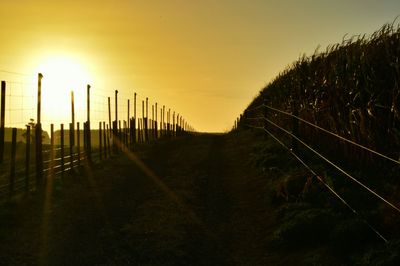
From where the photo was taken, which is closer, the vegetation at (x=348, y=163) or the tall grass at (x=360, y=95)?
the vegetation at (x=348, y=163)

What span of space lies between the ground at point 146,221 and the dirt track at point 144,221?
16 millimetres

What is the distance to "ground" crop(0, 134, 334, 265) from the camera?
881 cm

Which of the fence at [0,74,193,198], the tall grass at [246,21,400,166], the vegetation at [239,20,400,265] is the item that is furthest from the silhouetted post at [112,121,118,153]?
the tall grass at [246,21,400,166]

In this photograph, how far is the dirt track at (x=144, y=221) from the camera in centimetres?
884

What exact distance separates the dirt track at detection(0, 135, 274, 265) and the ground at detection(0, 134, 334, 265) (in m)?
0.02

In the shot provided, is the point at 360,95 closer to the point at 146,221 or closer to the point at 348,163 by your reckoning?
the point at 348,163

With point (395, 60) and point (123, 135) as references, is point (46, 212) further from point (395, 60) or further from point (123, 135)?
point (123, 135)

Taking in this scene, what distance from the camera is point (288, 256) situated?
28.1 ft

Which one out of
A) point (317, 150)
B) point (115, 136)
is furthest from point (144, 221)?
point (115, 136)

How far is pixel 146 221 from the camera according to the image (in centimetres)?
1093

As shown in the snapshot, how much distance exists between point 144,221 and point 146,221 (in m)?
0.04

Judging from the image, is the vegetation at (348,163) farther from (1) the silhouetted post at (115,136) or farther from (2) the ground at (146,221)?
(1) the silhouetted post at (115,136)

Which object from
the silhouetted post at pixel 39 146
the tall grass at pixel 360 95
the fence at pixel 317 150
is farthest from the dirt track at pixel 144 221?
the tall grass at pixel 360 95

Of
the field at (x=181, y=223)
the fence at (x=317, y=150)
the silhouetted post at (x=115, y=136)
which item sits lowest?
the field at (x=181, y=223)
